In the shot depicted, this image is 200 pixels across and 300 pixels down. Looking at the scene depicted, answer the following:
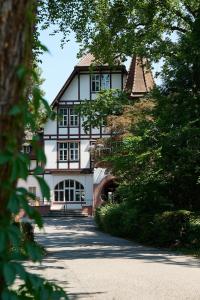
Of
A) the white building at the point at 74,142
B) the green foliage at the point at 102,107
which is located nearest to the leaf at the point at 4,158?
the green foliage at the point at 102,107

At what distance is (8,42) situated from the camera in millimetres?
2834

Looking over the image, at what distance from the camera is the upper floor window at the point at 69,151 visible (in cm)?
5566

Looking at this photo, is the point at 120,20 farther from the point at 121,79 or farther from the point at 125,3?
the point at 121,79

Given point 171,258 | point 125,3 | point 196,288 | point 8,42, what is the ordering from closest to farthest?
point 8,42 → point 196,288 → point 171,258 → point 125,3

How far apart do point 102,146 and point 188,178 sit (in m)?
15.1

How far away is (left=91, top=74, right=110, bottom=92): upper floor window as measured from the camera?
53.8m

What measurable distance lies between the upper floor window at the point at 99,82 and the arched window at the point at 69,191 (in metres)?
9.43

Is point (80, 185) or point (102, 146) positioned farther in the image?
point (80, 185)

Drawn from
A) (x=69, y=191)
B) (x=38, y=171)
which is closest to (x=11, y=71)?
(x=38, y=171)

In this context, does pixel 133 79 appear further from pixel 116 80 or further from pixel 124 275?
pixel 124 275

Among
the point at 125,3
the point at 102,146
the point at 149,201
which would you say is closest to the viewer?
the point at 149,201

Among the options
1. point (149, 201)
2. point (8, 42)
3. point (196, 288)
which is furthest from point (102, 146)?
point (8, 42)

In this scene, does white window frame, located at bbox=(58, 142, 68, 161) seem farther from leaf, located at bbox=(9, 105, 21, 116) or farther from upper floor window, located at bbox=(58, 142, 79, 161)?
leaf, located at bbox=(9, 105, 21, 116)

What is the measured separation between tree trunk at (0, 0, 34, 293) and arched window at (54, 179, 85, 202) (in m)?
53.1
